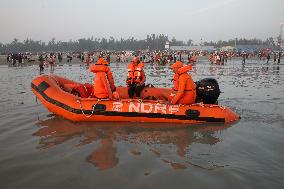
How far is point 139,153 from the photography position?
5.41 metres

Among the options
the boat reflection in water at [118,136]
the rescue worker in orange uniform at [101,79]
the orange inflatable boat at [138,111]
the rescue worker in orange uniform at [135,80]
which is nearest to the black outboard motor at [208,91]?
the orange inflatable boat at [138,111]

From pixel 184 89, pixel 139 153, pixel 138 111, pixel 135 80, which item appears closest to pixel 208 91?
pixel 184 89

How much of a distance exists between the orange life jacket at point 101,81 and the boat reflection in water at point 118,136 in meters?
0.72

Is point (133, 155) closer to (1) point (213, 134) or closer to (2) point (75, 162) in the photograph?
(2) point (75, 162)

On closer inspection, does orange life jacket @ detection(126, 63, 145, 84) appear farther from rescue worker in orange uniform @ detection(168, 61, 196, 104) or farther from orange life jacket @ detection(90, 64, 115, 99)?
rescue worker in orange uniform @ detection(168, 61, 196, 104)

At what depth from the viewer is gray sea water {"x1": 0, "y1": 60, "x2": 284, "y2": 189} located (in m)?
4.33

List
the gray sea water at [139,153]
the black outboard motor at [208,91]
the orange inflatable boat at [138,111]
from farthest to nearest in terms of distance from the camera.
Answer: the black outboard motor at [208,91] < the orange inflatable boat at [138,111] < the gray sea water at [139,153]

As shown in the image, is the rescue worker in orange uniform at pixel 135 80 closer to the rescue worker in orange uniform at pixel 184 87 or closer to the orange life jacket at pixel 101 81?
the orange life jacket at pixel 101 81

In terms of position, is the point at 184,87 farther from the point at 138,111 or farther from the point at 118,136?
the point at 118,136

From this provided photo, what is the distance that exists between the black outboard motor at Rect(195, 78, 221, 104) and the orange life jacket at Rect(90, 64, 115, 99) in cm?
222

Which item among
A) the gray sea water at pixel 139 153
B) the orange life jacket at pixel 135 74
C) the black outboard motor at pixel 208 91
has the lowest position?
the gray sea water at pixel 139 153

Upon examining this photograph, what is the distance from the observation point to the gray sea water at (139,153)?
4.33 meters

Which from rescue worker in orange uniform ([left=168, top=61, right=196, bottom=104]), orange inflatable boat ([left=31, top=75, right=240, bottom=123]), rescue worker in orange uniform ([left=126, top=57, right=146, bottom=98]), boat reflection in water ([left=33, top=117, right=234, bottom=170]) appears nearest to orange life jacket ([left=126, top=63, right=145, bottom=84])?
rescue worker in orange uniform ([left=126, top=57, right=146, bottom=98])

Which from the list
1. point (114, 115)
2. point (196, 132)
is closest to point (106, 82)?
point (114, 115)
